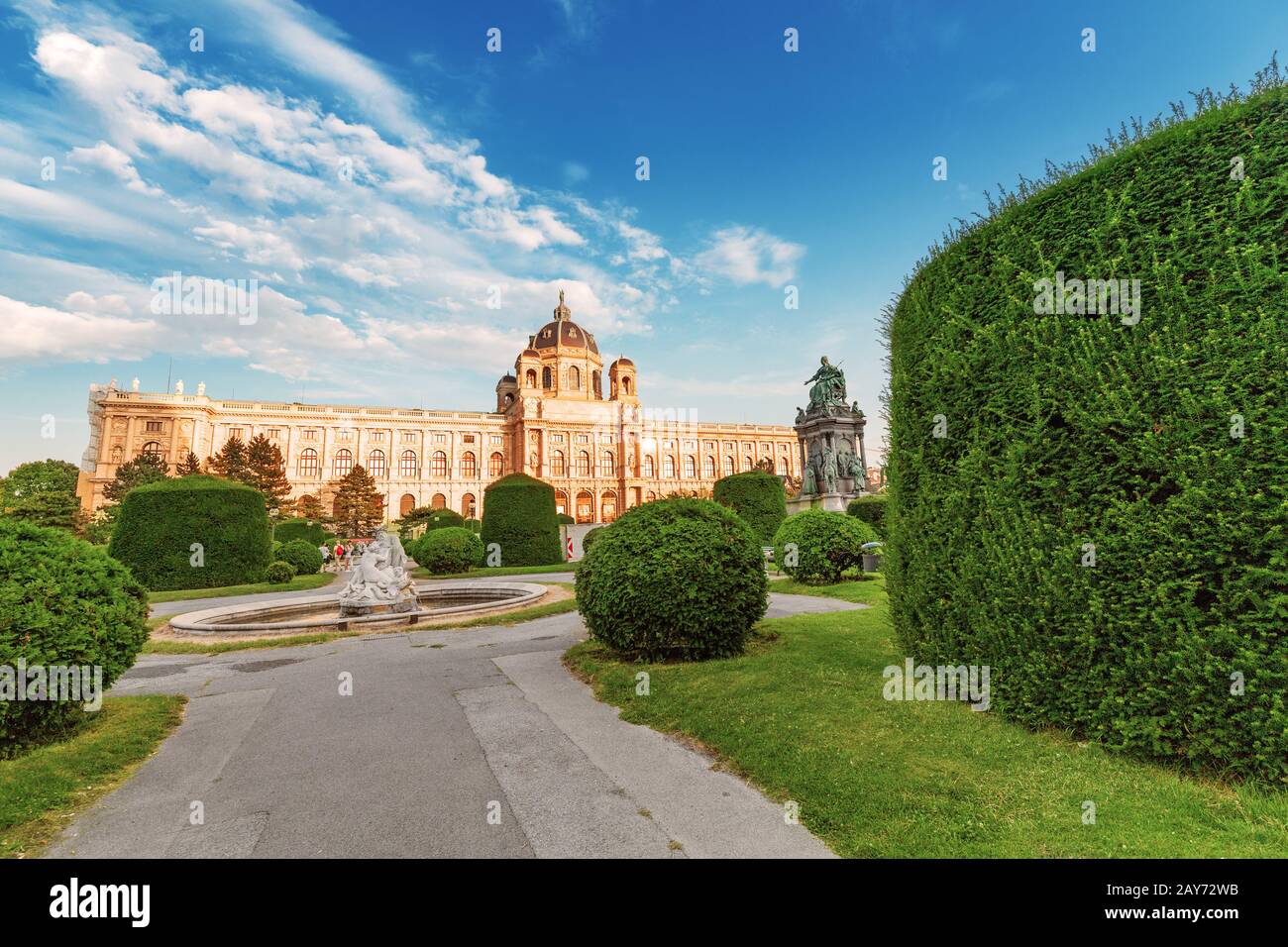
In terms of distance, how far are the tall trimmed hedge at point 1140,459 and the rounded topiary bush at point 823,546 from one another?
11.1 m

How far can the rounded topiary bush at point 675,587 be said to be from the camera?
7.09 meters

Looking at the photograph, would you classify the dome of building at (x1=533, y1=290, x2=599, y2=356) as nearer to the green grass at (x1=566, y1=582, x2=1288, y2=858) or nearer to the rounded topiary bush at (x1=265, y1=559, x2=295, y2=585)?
the rounded topiary bush at (x1=265, y1=559, x2=295, y2=585)

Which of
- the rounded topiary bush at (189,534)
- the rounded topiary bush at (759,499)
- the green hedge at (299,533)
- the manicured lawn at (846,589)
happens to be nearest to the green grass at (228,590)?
the rounded topiary bush at (189,534)

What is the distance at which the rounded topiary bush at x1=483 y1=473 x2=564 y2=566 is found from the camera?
26.1m

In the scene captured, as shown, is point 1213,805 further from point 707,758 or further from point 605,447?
point 605,447

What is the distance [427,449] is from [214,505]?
62628mm

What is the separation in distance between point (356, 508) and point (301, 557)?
2098cm

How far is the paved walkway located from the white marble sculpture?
5.30 metres

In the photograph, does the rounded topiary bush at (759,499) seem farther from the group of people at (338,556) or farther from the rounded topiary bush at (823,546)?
the group of people at (338,556)

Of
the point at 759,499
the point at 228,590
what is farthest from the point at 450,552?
the point at 759,499

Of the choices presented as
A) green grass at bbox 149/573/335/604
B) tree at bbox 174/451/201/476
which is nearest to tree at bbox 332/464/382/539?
tree at bbox 174/451/201/476

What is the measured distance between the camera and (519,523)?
86.1 ft

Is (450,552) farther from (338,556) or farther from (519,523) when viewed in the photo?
(338,556)
